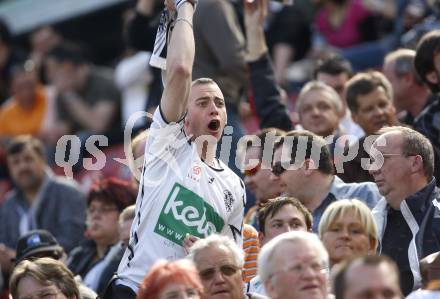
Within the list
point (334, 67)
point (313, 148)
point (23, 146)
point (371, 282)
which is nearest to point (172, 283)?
point (371, 282)

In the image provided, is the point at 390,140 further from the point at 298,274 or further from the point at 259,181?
the point at 298,274

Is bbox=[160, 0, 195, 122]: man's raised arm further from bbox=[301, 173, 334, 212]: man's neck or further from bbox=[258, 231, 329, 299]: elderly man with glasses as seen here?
bbox=[301, 173, 334, 212]: man's neck

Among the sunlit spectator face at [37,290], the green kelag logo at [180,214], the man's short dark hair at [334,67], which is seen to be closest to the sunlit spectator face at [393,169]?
the green kelag logo at [180,214]

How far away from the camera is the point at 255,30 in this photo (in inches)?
420

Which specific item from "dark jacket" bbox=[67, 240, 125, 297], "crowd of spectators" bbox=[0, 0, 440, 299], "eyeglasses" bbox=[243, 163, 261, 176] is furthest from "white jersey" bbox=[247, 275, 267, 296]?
"dark jacket" bbox=[67, 240, 125, 297]

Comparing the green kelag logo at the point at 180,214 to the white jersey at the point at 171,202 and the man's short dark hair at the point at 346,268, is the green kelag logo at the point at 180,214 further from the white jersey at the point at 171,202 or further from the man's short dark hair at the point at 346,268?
the man's short dark hair at the point at 346,268

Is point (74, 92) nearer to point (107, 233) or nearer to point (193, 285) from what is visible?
point (107, 233)

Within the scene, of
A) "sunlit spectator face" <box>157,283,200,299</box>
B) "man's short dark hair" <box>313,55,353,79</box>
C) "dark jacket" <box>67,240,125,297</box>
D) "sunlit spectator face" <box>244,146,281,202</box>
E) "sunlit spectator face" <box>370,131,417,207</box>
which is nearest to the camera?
"sunlit spectator face" <box>157,283,200,299</box>

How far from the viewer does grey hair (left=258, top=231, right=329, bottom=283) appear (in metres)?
7.09

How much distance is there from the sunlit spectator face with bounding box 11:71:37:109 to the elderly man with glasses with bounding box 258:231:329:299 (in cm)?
848

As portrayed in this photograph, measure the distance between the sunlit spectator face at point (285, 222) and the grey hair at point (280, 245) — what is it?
3.67 feet

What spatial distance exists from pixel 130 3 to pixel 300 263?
1026 centimetres

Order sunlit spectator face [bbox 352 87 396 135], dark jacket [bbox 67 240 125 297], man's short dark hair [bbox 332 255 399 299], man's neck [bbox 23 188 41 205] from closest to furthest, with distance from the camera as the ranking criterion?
man's short dark hair [bbox 332 255 399 299] < dark jacket [bbox 67 240 125 297] < sunlit spectator face [bbox 352 87 396 135] < man's neck [bbox 23 188 41 205]

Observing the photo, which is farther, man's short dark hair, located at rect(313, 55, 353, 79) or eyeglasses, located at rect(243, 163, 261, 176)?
man's short dark hair, located at rect(313, 55, 353, 79)
